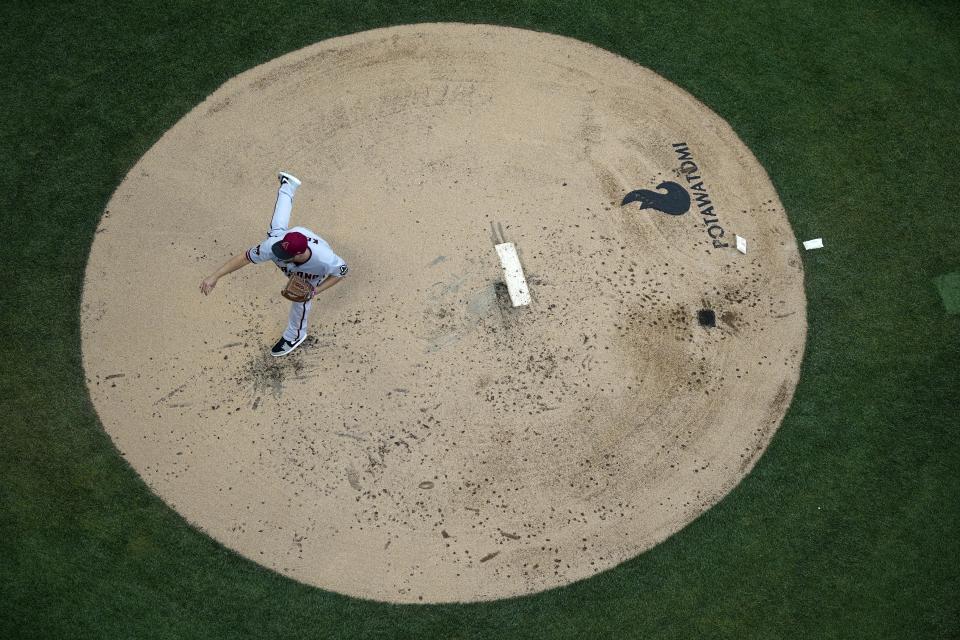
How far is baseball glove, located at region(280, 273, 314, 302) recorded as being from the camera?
6.95m

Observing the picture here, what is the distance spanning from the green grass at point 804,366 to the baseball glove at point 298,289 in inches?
108

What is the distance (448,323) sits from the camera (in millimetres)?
7926

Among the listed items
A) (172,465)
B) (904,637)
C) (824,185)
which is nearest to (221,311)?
(172,465)

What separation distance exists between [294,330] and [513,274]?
2563mm

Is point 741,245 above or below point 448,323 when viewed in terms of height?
above

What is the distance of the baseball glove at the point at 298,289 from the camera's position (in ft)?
A: 22.8

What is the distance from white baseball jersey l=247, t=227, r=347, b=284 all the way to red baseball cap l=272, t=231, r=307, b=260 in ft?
0.33

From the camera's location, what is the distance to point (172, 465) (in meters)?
7.46

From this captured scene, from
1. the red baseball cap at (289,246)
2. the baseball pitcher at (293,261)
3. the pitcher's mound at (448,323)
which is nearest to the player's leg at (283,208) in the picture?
the baseball pitcher at (293,261)

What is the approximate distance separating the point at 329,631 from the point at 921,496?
21.9ft

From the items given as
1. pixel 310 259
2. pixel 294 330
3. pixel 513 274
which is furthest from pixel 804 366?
pixel 294 330

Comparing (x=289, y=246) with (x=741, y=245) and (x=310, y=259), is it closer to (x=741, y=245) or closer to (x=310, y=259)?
(x=310, y=259)

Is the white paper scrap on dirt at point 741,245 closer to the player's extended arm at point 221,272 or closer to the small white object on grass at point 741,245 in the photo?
the small white object on grass at point 741,245

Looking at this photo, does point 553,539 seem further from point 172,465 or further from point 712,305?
point 172,465
